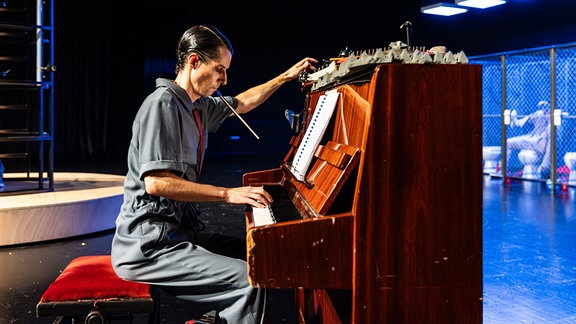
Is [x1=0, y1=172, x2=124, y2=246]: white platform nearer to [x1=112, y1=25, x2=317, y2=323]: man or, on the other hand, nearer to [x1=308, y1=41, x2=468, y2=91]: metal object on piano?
[x1=112, y1=25, x2=317, y2=323]: man

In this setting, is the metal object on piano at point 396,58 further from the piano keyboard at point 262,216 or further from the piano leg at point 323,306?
the piano leg at point 323,306

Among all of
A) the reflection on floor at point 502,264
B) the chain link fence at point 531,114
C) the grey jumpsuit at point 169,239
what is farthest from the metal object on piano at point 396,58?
the chain link fence at point 531,114

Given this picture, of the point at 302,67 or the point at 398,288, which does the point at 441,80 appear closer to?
the point at 398,288

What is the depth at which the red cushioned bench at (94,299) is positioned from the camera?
6.35 ft

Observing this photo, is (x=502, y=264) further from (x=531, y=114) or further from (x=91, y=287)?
(x=531, y=114)

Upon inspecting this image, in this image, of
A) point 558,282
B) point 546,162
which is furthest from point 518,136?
point 558,282

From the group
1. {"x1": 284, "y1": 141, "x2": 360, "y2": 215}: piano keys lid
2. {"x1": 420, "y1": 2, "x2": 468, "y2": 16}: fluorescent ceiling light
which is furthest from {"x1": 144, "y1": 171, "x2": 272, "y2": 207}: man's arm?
{"x1": 420, "y1": 2, "x2": 468, "y2": 16}: fluorescent ceiling light

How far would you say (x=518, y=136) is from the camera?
966cm

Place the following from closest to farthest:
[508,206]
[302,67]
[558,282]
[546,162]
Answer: [302,67], [558,282], [508,206], [546,162]

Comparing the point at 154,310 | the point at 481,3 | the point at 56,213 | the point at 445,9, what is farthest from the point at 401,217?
the point at 445,9

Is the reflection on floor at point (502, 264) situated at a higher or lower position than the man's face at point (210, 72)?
lower

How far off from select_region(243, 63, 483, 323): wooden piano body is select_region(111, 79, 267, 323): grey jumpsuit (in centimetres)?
30

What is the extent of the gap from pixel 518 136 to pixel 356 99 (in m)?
8.52

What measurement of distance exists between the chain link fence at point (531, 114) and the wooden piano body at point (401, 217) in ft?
24.8
